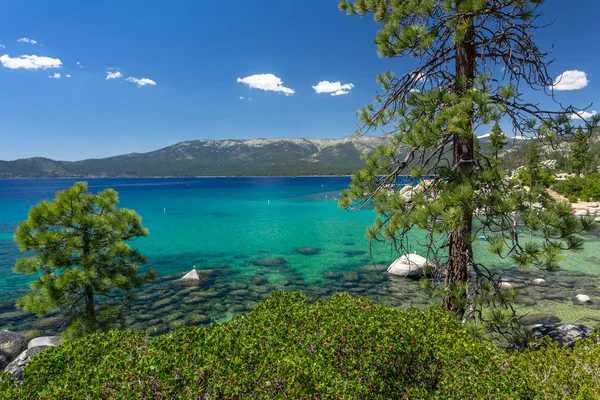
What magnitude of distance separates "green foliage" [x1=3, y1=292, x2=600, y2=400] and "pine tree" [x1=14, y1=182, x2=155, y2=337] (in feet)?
17.8

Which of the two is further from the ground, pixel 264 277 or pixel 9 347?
pixel 9 347

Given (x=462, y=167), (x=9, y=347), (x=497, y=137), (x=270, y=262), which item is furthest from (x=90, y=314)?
(x=270, y=262)

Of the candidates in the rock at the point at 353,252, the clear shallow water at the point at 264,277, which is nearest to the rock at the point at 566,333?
the clear shallow water at the point at 264,277

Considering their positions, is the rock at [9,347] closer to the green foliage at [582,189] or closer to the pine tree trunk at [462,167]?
the pine tree trunk at [462,167]

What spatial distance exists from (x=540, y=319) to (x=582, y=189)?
2460 inches

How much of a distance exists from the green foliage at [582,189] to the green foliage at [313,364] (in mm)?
67928

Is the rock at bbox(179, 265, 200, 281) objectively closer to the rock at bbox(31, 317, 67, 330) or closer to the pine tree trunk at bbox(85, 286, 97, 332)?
the rock at bbox(31, 317, 67, 330)

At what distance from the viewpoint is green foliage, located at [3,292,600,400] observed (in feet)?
17.1

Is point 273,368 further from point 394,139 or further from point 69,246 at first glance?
point 69,246

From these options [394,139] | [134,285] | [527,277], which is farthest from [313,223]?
[394,139]

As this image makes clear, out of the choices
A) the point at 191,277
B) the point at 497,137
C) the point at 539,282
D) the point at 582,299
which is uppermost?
the point at 497,137

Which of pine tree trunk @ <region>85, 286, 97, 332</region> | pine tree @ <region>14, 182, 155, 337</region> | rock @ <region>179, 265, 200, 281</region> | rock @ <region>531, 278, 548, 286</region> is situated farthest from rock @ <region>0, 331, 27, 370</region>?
rock @ <region>531, 278, 548, 286</region>

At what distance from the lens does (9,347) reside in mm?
13016

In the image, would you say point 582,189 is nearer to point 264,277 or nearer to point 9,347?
point 264,277
